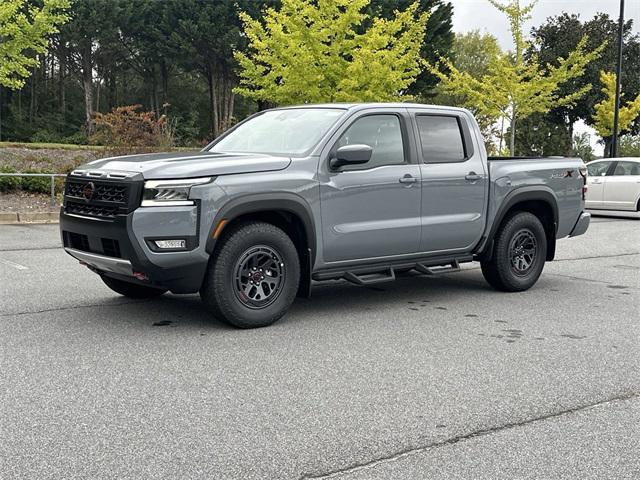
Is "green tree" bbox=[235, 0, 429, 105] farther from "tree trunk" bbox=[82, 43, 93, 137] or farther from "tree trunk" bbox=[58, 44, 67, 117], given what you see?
"tree trunk" bbox=[58, 44, 67, 117]

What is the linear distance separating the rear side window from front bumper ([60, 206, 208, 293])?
8.53 ft

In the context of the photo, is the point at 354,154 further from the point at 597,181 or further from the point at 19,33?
the point at 19,33

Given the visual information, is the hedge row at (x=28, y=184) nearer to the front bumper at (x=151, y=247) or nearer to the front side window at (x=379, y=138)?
the front side window at (x=379, y=138)

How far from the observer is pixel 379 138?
22.7ft

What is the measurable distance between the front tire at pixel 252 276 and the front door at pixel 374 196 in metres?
0.42

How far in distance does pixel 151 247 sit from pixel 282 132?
192 cm

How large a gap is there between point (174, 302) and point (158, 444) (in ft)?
11.6

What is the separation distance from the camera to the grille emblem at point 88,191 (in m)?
5.95

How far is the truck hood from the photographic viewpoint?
565 cm

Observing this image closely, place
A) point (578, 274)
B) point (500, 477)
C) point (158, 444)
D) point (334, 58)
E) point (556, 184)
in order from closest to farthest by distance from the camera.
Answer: point (500, 477), point (158, 444), point (556, 184), point (578, 274), point (334, 58)

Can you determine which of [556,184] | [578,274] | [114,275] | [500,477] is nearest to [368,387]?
[500,477]

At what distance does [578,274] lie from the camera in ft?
31.7

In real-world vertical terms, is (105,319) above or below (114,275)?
below

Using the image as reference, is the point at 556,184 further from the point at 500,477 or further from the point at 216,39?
the point at 216,39
